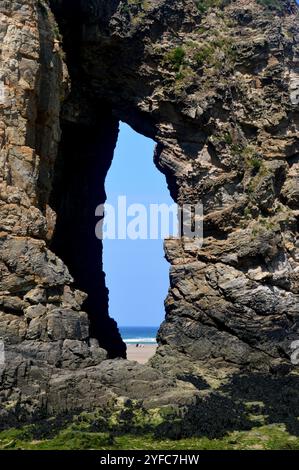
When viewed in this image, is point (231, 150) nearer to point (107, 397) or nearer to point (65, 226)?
point (65, 226)

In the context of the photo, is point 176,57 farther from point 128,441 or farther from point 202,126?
point 128,441

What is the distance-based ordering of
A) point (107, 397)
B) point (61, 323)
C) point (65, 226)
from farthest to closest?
point (65, 226) < point (61, 323) < point (107, 397)

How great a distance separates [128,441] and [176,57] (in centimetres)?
2069

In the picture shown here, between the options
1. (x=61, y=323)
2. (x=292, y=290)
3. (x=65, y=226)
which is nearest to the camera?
(x=61, y=323)

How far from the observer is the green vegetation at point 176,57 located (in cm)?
3319

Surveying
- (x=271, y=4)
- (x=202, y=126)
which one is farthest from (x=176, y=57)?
(x=271, y=4)

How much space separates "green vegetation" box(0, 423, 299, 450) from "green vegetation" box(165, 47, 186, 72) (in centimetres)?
1957

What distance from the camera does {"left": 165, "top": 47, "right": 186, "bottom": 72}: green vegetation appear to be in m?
33.2

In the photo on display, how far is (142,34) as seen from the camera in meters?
33.0

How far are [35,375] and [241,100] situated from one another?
60.4 feet

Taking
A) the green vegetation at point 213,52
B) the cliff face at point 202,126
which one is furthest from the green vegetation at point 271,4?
the green vegetation at point 213,52

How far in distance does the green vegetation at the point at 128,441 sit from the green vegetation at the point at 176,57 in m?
19.6

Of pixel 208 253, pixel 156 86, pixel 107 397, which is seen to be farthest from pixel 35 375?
pixel 156 86

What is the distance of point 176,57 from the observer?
3322 cm
